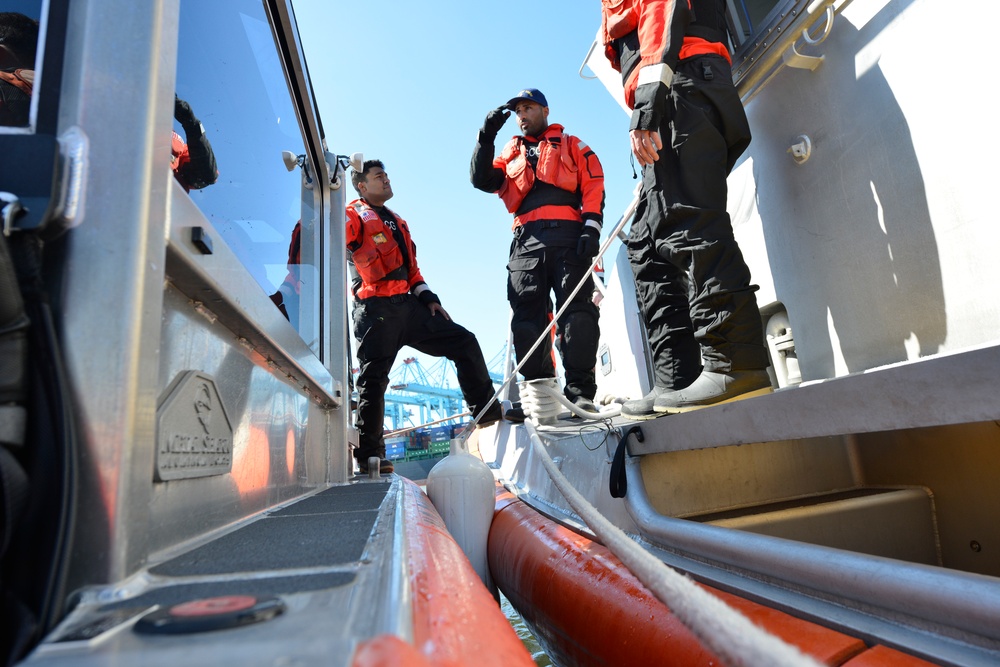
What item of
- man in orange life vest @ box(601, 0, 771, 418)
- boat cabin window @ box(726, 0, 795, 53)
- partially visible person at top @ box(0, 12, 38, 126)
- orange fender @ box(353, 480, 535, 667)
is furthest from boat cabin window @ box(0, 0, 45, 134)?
boat cabin window @ box(726, 0, 795, 53)

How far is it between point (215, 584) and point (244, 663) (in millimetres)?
243

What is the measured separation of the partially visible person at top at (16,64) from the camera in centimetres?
84

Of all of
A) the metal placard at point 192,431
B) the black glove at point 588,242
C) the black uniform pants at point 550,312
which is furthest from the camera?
the black glove at point 588,242

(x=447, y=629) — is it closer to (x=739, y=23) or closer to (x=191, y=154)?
(x=191, y=154)

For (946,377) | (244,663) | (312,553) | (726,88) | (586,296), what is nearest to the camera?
(244,663)

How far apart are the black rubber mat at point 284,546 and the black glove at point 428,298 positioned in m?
2.51

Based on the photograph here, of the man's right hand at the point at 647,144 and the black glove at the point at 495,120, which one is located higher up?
the black glove at the point at 495,120

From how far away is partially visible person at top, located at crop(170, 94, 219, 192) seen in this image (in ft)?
3.57

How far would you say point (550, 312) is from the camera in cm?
332

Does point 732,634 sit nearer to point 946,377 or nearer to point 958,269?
point 946,377

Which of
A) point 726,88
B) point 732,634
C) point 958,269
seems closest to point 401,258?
point 726,88

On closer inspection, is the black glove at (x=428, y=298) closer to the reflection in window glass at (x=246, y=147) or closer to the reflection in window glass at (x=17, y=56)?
the reflection in window glass at (x=246, y=147)

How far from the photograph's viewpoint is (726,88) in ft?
5.73

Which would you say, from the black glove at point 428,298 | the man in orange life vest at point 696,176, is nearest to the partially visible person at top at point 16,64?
the man in orange life vest at point 696,176
